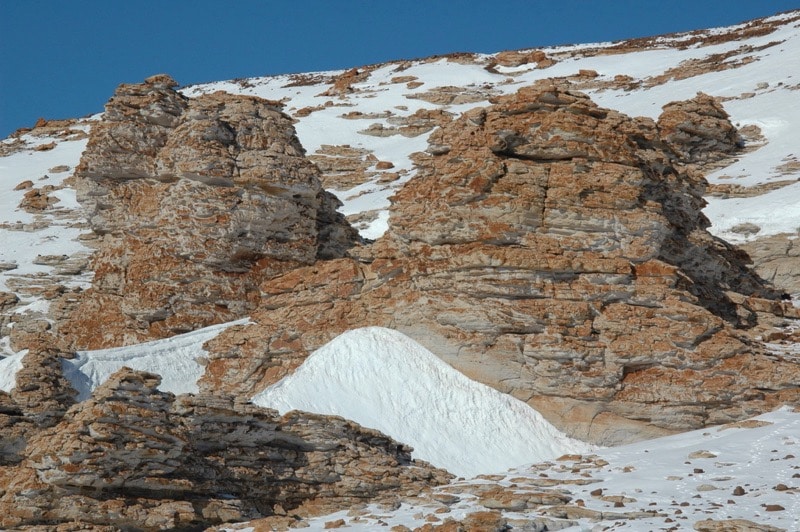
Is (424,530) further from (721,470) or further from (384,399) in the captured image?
(384,399)

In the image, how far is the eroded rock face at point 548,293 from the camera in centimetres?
1689

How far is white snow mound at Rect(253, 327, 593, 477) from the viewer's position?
16.8 m

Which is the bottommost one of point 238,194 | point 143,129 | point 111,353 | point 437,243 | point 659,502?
point 659,502

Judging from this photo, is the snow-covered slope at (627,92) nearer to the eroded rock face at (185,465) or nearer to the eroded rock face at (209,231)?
the eroded rock face at (209,231)

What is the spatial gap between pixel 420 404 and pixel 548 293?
9.85 feet

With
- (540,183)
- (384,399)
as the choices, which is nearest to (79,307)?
(384,399)

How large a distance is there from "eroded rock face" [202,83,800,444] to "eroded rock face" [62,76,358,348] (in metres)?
3.51

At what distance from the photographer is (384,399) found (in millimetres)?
17578

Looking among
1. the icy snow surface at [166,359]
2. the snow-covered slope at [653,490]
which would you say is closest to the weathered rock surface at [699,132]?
the icy snow surface at [166,359]

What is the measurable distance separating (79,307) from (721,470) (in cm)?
1784

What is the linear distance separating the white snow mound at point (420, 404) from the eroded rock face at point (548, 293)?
0.38 meters

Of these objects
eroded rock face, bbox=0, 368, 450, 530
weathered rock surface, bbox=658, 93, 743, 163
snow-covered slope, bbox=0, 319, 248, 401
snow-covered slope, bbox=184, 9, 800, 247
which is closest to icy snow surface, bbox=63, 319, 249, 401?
snow-covered slope, bbox=0, 319, 248, 401

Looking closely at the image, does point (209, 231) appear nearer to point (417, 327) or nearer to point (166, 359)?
point (166, 359)

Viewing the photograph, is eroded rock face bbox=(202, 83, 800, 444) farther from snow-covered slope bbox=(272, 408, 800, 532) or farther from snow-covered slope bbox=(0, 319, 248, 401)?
snow-covered slope bbox=(272, 408, 800, 532)
